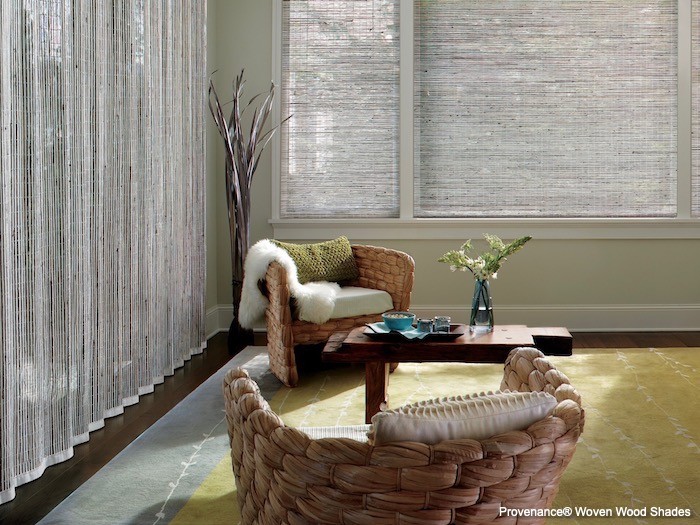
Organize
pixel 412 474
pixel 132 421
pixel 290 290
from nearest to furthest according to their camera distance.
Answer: pixel 412 474 → pixel 132 421 → pixel 290 290

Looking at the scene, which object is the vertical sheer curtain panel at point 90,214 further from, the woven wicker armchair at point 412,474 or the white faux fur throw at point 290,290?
the woven wicker armchair at point 412,474

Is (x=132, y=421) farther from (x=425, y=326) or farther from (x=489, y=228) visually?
(x=489, y=228)

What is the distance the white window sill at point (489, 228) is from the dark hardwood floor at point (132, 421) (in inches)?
28.4

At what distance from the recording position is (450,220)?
17.8ft

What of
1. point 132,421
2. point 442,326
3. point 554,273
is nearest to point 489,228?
point 554,273

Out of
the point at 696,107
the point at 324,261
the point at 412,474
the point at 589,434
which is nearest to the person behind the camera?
the point at 412,474

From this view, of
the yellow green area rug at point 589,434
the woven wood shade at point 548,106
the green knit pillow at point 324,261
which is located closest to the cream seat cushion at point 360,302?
the green knit pillow at point 324,261

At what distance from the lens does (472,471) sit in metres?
1.12

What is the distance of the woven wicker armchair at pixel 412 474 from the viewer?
3.65 ft

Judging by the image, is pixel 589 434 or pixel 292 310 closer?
pixel 589 434

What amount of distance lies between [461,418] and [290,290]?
9.11 feet

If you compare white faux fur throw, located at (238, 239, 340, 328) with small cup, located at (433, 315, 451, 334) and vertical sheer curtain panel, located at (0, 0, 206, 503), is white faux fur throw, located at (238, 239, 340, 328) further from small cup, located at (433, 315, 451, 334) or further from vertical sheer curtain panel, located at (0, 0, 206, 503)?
small cup, located at (433, 315, 451, 334)

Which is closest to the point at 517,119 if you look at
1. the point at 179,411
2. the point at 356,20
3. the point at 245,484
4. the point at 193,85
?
the point at 356,20

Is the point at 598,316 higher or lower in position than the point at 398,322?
lower
